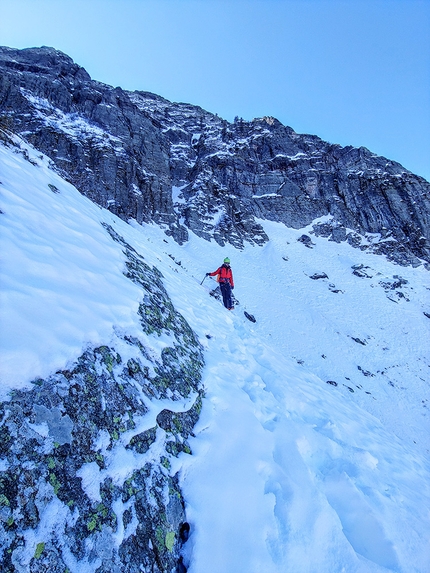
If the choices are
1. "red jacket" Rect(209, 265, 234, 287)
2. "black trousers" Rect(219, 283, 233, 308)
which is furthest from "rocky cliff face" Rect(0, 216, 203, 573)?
"red jacket" Rect(209, 265, 234, 287)

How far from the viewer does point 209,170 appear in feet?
134

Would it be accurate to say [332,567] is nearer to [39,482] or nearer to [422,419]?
[39,482]

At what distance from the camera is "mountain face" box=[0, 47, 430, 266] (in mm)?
30406

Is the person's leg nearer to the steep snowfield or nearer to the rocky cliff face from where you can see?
the steep snowfield

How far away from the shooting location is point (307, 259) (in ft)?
102

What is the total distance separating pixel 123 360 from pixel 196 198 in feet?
114

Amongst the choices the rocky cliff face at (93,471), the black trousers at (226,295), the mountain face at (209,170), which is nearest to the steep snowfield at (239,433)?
the rocky cliff face at (93,471)

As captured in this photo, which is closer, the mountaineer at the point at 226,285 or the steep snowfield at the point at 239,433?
the steep snowfield at the point at 239,433

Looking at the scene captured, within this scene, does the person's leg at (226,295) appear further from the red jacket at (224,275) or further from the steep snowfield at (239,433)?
the steep snowfield at (239,433)

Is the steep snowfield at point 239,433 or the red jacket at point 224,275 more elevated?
the red jacket at point 224,275

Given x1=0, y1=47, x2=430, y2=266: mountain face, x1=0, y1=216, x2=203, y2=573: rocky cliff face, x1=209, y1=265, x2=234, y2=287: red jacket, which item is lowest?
x1=0, y1=216, x2=203, y2=573: rocky cliff face

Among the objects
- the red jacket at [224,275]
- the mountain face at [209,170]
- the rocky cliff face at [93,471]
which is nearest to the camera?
the rocky cliff face at [93,471]

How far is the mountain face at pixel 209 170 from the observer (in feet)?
99.8

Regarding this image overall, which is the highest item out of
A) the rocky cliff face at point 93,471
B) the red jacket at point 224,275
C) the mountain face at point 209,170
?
the mountain face at point 209,170
